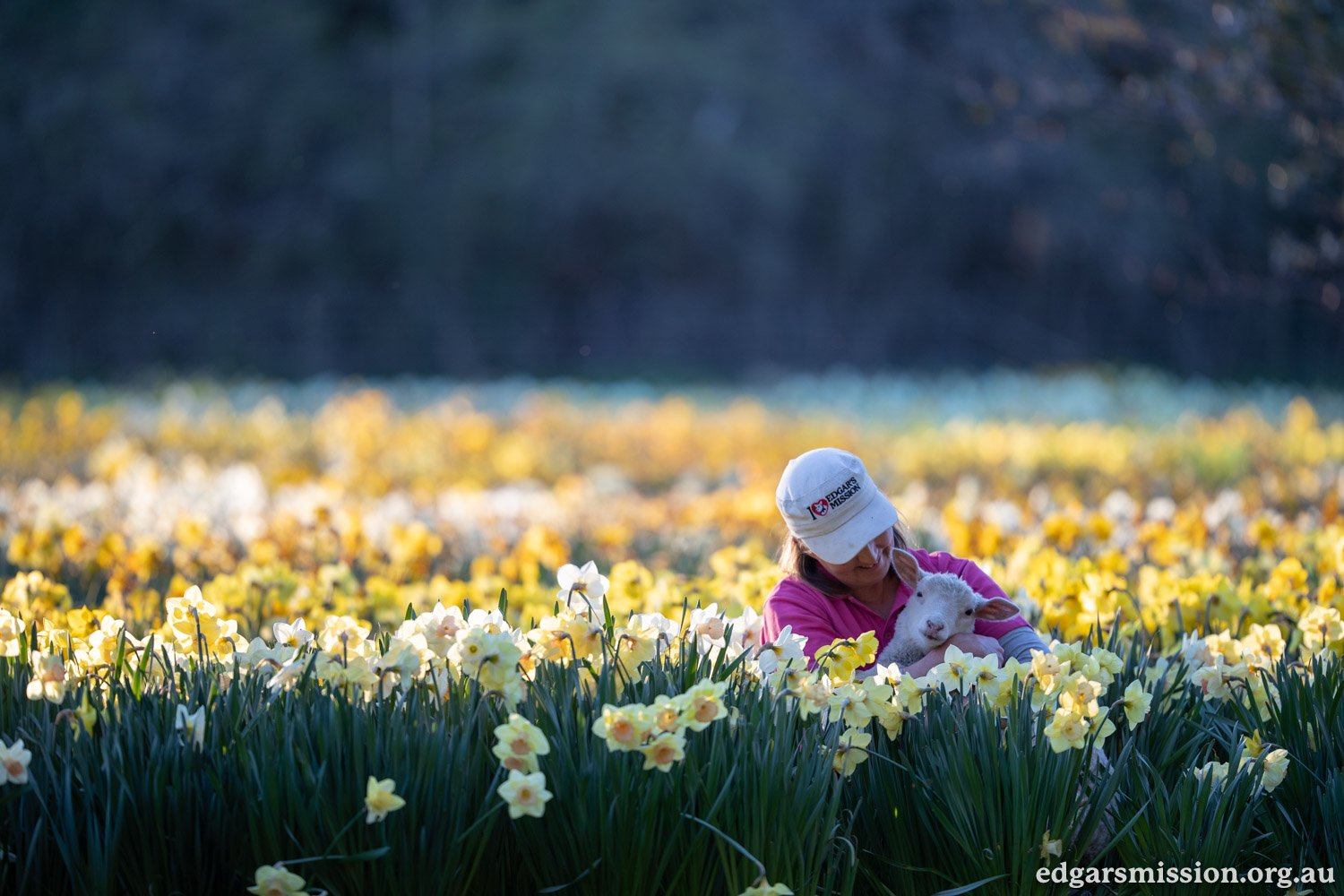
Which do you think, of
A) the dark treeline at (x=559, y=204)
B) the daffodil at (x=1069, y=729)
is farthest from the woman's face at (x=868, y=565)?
the dark treeline at (x=559, y=204)

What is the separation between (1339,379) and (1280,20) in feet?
56.8

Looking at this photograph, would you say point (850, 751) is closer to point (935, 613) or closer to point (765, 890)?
point (765, 890)

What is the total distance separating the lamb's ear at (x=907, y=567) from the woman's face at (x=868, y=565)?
0.02 metres

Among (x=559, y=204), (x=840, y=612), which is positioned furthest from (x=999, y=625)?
(x=559, y=204)

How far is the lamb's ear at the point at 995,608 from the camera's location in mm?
2891

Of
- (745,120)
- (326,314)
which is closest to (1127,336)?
(745,120)

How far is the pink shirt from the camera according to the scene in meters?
3.00

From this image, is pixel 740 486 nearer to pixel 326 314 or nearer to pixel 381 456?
pixel 381 456

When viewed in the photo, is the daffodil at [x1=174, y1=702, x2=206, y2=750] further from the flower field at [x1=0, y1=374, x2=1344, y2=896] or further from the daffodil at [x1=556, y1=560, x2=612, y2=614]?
the daffodil at [x1=556, y1=560, x2=612, y2=614]

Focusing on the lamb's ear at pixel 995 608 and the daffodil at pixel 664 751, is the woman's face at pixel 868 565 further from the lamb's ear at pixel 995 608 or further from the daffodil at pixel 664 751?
the daffodil at pixel 664 751

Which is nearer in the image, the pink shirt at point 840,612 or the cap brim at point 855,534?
the cap brim at point 855,534

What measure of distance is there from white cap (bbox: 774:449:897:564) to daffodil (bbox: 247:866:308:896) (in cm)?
122

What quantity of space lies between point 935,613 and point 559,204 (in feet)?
78.6

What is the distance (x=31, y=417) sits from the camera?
11.1 m
